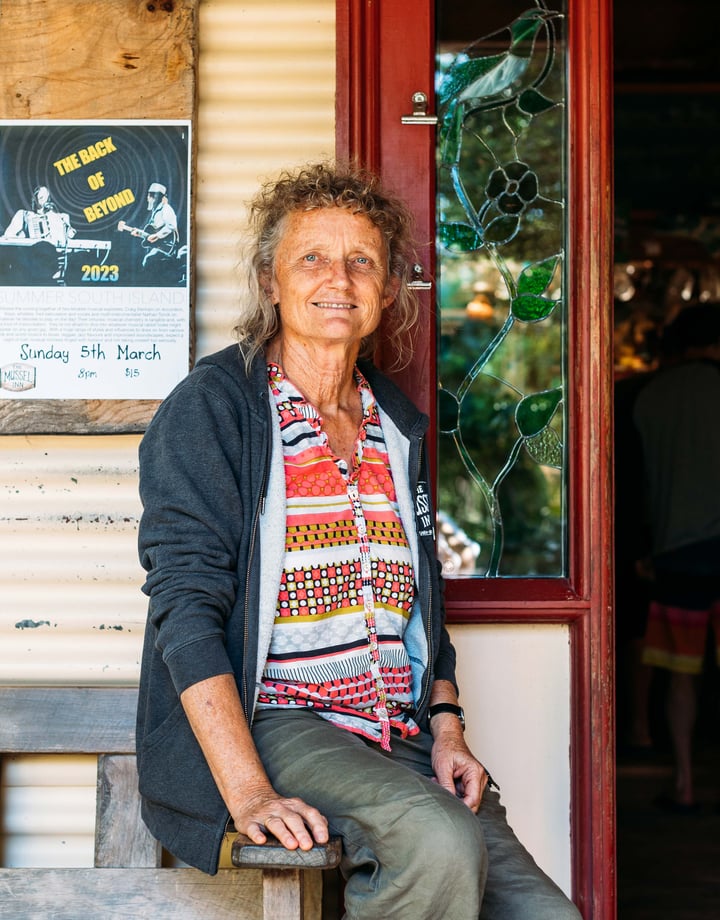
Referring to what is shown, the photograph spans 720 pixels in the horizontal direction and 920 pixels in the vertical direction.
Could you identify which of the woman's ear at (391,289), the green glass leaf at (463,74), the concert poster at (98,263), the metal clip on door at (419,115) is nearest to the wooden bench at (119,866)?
the concert poster at (98,263)

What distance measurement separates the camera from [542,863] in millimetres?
2768

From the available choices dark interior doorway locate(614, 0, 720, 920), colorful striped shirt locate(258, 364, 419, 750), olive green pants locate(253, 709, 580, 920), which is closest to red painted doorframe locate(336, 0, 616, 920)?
colorful striped shirt locate(258, 364, 419, 750)

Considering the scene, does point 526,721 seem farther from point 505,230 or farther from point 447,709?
point 505,230

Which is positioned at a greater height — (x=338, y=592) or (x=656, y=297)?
(x=656, y=297)

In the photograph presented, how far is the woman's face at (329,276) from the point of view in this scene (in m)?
2.35

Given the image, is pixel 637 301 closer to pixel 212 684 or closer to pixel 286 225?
pixel 286 225

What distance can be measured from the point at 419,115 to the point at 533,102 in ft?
1.09

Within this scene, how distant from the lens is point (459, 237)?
113 inches

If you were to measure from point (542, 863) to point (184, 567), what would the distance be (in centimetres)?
129

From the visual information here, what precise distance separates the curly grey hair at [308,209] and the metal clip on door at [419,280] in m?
0.10

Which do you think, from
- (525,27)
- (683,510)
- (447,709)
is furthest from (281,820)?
(683,510)

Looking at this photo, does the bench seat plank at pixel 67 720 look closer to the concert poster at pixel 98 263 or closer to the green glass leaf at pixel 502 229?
the concert poster at pixel 98 263

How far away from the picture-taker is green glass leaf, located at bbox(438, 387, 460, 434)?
2857 millimetres

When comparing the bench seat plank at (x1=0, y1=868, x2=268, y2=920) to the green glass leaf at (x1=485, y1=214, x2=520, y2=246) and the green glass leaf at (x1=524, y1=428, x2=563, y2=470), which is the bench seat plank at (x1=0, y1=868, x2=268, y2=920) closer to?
the green glass leaf at (x1=524, y1=428, x2=563, y2=470)
